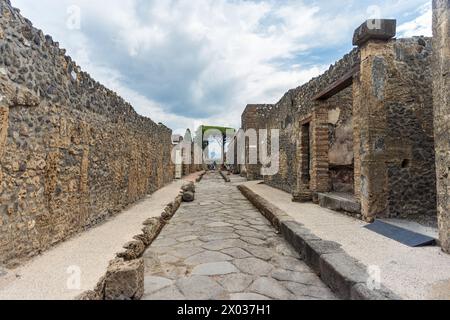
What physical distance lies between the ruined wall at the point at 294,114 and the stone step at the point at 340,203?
31.8 inches

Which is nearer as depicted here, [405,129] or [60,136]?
[60,136]

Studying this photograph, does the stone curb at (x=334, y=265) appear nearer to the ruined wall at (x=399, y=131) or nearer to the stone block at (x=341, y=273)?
the stone block at (x=341, y=273)

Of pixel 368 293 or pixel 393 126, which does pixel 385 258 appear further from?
pixel 393 126

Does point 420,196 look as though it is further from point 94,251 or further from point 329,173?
point 94,251

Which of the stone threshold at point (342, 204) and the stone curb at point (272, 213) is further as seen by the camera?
the stone threshold at point (342, 204)

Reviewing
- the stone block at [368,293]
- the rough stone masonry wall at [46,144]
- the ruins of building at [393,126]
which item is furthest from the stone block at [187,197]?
the stone block at [368,293]

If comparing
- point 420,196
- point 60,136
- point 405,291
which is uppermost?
point 60,136

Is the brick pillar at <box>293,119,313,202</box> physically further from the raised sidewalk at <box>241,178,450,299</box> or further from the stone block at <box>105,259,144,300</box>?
the stone block at <box>105,259,144,300</box>

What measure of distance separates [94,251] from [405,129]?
15.4 feet

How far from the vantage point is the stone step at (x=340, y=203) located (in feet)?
16.0

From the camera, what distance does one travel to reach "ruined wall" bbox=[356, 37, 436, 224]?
447cm
